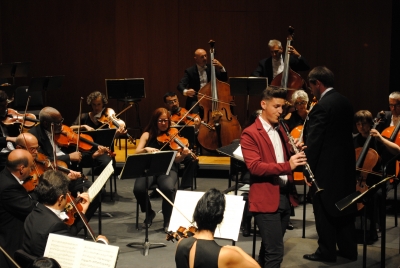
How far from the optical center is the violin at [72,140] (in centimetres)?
691

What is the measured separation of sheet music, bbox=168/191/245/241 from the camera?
4.72m

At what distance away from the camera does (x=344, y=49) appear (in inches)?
413

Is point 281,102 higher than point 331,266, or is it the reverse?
point 281,102

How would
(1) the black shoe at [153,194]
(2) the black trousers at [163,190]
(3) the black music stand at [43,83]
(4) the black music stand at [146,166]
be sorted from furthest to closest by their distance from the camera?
1. (3) the black music stand at [43,83]
2. (1) the black shoe at [153,194]
3. (2) the black trousers at [163,190]
4. (4) the black music stand at [146,166]

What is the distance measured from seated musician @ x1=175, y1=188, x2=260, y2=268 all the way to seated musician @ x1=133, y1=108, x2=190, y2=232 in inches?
123

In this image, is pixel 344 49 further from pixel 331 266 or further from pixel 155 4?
pixel 331 266

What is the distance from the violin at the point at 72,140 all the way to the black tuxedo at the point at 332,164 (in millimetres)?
2615

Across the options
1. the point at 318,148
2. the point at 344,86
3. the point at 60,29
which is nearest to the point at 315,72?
the point at 318,148

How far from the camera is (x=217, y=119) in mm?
8906

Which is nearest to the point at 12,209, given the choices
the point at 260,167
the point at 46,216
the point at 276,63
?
the point at 46,216

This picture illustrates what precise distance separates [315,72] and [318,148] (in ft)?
1.99

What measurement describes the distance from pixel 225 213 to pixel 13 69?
5419mm

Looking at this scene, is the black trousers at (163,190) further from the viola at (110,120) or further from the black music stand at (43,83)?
the black music stand at (43,83)

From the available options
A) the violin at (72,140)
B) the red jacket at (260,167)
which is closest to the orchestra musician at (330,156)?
the red jacket at (260,167)
